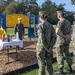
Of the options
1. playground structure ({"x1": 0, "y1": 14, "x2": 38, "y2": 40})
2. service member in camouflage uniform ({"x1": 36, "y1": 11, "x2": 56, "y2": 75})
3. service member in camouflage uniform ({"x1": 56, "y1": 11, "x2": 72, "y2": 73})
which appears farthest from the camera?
playground structure ({"x1": 0, "y1": 14, "x2": 38, "y2": 40})

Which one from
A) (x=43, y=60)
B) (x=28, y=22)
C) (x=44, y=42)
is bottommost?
(x=43, y=60)

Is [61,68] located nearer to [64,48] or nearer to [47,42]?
[64,48]

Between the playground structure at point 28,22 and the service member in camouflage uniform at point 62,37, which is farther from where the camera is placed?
the playground structure at point 28,22

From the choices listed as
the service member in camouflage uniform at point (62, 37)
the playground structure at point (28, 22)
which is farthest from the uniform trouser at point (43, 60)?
the playground structure at point (28, 22)

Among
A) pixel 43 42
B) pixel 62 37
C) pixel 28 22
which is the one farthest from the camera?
pixel 28 22

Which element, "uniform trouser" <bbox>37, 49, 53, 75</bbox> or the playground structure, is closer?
"uniform trouser" <bbox>37, 49, 53, 75</bbox>

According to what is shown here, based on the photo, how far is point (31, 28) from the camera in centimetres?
2520

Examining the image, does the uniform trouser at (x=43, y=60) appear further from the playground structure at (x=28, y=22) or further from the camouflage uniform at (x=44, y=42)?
the playground structure at (x=28, y=22)

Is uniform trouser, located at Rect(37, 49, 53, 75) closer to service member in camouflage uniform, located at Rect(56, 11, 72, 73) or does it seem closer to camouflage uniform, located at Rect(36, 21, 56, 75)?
camouflage uniform, located at Rect(36, 21, 56, 75)

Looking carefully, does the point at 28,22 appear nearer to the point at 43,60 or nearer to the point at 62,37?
the point at 62,37

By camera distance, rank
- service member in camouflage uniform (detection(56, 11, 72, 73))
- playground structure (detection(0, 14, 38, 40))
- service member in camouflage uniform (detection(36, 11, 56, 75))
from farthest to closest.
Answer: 1. playground structure (detection(0, 14, 38, 40))
2. service member in camouflage uniform (detection(56, 11, 72, 73))
3. service member in camouflage uniform (detection(36, 11, 56, 75))

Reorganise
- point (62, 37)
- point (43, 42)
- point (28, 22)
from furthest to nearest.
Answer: point (28, 22) → point (62, 37) → point (43, 42)

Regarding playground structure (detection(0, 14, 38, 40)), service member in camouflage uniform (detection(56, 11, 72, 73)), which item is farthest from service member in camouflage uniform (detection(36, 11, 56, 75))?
playground structure (detection(0, 14, 38, 40))

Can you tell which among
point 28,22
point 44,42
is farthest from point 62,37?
point 28,22
